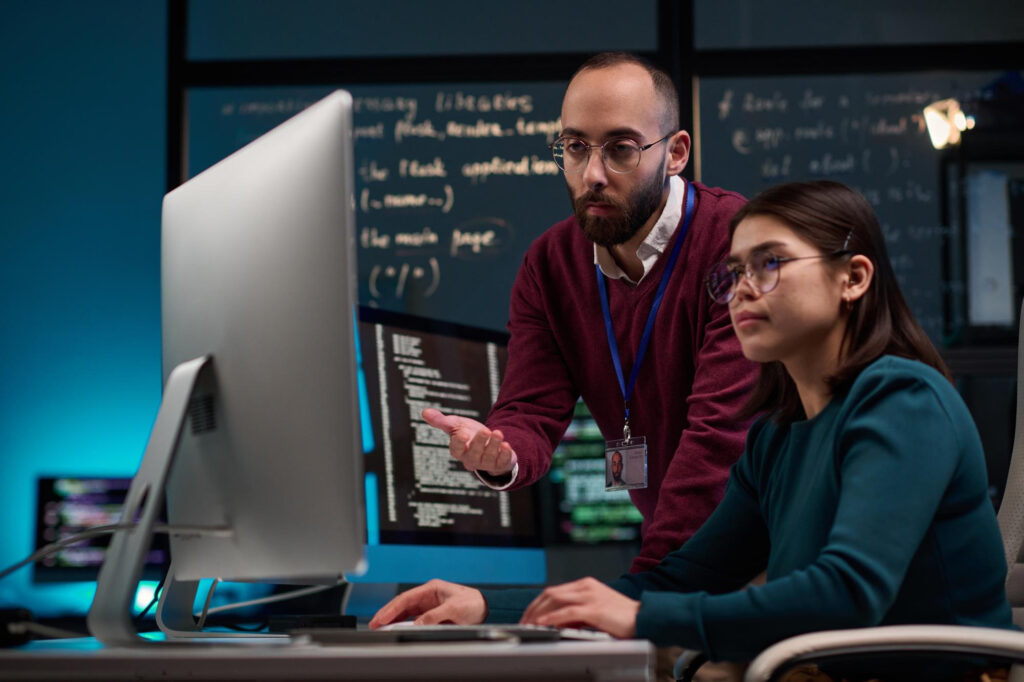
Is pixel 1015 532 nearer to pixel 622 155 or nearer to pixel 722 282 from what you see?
pixel 722 282

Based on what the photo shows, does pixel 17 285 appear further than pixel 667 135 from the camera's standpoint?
Yes

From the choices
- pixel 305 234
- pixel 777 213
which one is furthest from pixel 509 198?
pixel 305 234

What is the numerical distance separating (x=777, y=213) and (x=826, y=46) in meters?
2.94

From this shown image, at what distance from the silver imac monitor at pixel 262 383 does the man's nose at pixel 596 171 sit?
0.72 meters

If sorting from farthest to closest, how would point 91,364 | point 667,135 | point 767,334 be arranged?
point 91,364 → point 667,135 → point 767,334

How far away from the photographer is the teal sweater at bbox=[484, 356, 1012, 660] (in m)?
1.06

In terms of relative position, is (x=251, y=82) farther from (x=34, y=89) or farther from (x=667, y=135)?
(x=667, y=135)

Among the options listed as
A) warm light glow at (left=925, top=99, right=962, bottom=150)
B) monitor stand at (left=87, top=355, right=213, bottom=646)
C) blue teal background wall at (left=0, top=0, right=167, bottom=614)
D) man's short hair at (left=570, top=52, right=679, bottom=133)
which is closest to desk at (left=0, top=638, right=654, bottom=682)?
monitor stand at (left=87, top=355, right=213, bottom=646)

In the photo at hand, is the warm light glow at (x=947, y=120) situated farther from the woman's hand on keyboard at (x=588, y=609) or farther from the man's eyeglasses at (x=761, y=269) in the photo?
the woman's hand on keyboard at (x=588, y=609)

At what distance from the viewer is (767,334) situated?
1.30 metres

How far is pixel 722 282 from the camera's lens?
139 centimetres

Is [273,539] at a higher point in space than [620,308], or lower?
lower

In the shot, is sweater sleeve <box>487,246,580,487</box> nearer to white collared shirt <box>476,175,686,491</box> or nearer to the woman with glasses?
white collared shirt <box>476,175,686,491</box>

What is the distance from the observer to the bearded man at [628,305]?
1.76m
